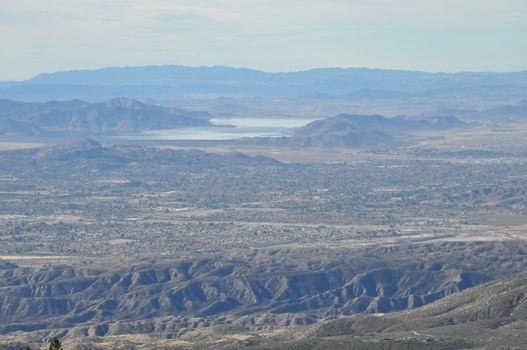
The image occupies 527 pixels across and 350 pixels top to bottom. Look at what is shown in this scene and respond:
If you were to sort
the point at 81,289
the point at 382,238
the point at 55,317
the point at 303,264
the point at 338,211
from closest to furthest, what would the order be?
the point at 55,317 → the point at 81,289 → the point at 303,264 → the point at 382,238 → the point at 338,211

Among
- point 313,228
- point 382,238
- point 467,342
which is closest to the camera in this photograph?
point 467,342

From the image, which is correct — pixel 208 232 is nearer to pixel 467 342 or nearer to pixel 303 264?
pixel 303 264

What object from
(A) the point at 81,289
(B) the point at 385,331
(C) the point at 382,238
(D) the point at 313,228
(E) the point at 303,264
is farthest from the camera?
(D) the point at 313,228

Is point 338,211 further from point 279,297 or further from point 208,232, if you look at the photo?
point 279,297

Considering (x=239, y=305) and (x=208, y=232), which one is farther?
(x=208, y=232)

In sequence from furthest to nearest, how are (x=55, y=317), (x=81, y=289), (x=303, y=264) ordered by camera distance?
1. (x=303, y=264)
2. (x=81, y=289)
3. (x=55, y=317)

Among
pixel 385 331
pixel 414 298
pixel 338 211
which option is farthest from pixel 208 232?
pixel 385 331

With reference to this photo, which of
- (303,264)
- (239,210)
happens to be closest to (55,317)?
(303,264)

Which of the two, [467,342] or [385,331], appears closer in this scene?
[467,342]
